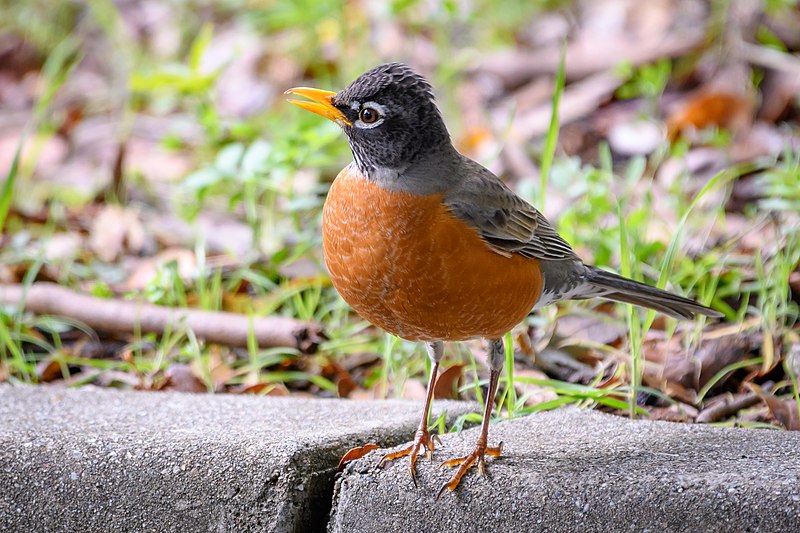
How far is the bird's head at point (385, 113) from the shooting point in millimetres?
2934

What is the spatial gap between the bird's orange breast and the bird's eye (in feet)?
0.58

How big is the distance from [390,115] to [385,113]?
16 mm

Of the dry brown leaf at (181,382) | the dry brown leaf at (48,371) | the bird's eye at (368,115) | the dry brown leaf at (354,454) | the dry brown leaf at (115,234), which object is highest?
the bird's eye at (368,115)

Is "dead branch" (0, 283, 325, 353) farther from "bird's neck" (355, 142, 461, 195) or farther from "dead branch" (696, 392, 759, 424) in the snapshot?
"dead branch" (696, 392, 759, 424)

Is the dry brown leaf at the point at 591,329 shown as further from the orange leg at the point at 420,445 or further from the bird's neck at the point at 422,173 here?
the bird's neck at the point at 422,173

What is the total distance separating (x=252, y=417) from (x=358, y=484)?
0.66 meters

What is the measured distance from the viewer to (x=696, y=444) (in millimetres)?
2756

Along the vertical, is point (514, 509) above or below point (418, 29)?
below

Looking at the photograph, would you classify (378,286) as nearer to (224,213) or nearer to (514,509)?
(514,509)

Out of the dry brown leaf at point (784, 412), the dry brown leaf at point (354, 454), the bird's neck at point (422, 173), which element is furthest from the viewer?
the dry brown leaf at point (784, 412)

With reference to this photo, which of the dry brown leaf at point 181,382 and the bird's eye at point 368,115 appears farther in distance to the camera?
the dry brown leaf at point 181,382

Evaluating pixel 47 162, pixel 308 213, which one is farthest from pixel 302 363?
pixel 47 162

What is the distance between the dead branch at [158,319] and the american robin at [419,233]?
948mm

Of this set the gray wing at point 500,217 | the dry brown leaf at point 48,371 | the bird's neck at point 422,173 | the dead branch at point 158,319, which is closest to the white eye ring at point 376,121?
the bird's neck at point 422,173
